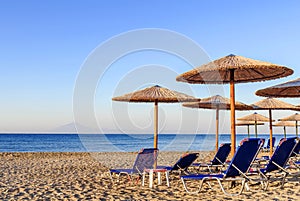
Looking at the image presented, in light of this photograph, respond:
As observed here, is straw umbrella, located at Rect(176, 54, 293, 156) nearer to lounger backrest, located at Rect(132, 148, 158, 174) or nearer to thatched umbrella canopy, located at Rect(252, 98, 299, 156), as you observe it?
lounger backrest, located at Rect(132, 148, 158, 174)

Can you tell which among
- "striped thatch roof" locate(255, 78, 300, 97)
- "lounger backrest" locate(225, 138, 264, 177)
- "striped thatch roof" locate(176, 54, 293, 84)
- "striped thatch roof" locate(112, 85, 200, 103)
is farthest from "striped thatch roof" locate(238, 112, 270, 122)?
"lounger backrest" locate(225, 138, 264, 177)

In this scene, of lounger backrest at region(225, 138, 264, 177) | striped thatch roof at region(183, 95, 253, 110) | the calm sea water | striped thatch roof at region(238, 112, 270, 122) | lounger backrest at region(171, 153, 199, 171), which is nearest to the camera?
lounger backrest at region(225, 138, 264, 177)

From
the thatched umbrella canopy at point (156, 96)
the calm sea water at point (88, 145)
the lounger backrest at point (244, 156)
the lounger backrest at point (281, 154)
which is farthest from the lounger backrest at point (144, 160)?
the calm sea water at point (88, 145)

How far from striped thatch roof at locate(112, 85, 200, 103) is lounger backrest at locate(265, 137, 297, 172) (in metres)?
2.33

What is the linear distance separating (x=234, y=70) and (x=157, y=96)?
1515 millimetres

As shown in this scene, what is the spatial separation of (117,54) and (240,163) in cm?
553

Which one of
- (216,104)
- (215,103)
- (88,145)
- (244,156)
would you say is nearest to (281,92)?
(215,103)

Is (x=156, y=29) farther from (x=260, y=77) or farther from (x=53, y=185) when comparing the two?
(x=53, y=185)

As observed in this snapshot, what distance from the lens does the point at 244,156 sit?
4.56 m

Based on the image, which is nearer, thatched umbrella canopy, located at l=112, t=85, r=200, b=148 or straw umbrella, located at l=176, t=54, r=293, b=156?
straw umbrella, located at l=176, t=54, r=293, b=156

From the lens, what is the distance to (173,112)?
1168 cm

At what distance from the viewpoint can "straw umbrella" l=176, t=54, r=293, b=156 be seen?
5297mm

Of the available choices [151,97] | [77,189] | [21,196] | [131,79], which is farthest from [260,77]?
[21,196]

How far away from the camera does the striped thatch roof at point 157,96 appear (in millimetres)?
6742
